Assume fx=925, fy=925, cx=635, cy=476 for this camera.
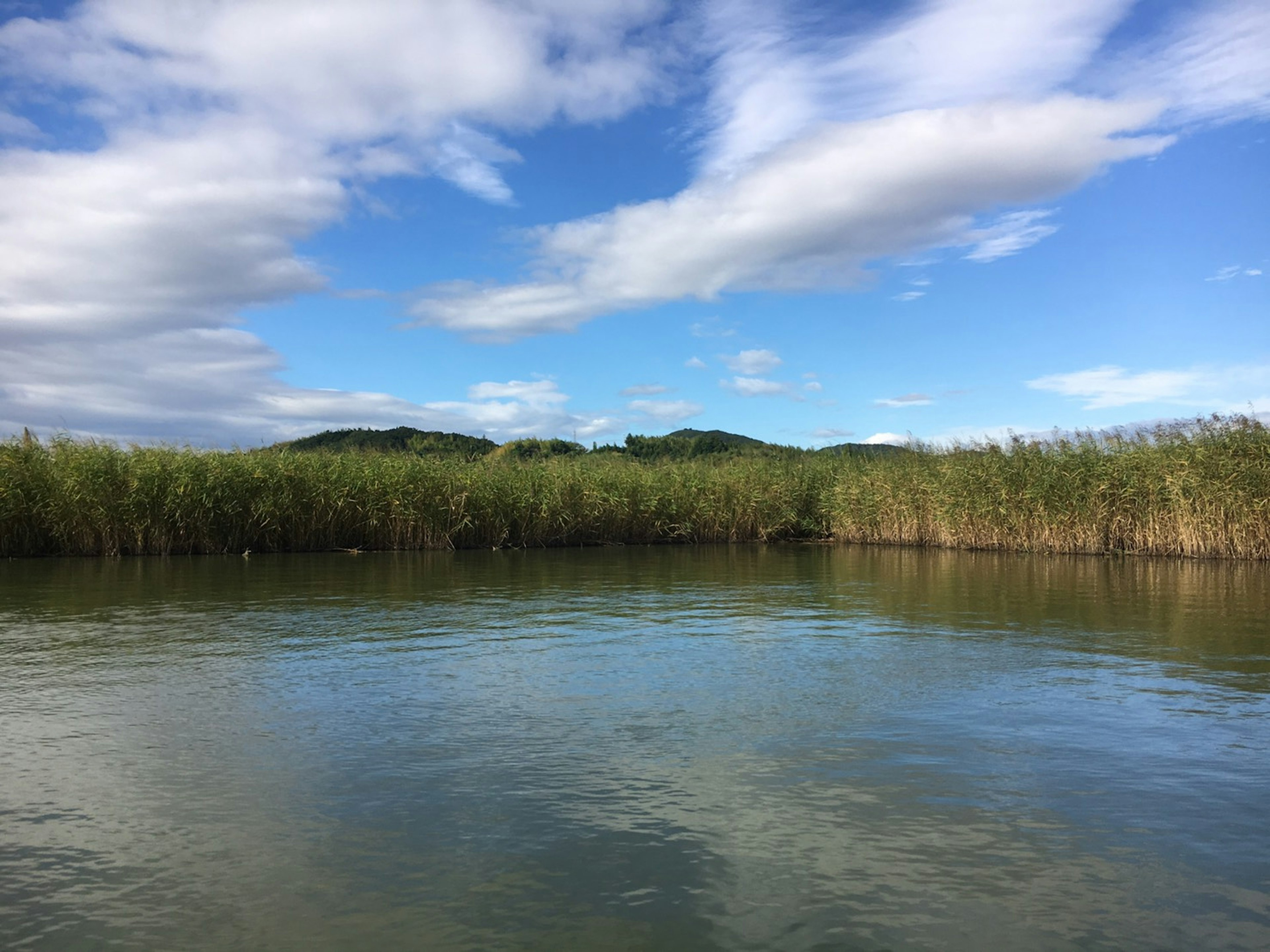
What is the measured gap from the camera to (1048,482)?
18.4 metres

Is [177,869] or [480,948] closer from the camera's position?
[480,948]

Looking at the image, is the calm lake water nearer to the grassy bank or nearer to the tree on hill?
the grassy bank

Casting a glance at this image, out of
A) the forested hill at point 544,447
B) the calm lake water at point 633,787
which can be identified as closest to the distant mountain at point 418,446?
the forested hill at point 544,447

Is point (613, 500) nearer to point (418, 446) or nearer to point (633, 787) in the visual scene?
point (418, 446)

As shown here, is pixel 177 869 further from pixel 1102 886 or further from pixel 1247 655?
pixel 1247 655

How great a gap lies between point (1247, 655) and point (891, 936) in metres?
5.88

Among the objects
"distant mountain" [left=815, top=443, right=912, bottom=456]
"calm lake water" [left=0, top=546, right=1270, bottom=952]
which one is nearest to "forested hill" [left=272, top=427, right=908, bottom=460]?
"distant mountain" [left=815, top=443, right=912, bottom=456]

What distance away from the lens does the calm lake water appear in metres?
2.77

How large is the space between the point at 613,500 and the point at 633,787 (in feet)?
59.3

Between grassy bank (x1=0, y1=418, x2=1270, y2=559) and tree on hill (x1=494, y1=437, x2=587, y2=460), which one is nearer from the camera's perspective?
grassy bank (x1=0, y1=418, x2=1270, y2=559)

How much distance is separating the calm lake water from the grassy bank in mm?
9412

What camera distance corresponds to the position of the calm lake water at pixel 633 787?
2.77 m

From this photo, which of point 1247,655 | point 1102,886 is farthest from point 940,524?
point 1102,886

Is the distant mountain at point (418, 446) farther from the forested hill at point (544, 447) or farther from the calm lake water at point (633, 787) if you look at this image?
the calm lake water at point (633, 787)
